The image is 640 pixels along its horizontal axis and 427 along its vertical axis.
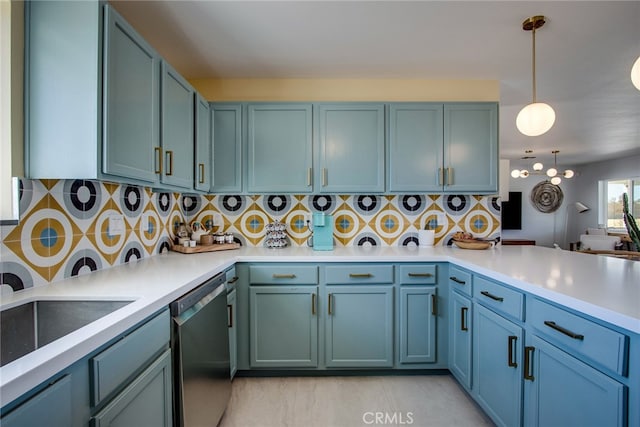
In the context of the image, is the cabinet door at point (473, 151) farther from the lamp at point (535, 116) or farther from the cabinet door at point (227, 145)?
the cabinet door at point (227, 145)

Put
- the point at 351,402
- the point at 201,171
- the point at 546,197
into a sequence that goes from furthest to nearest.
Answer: the point at 546,197, the point at 201,171, the point at 351,402

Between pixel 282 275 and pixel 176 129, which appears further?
pixel 282 275

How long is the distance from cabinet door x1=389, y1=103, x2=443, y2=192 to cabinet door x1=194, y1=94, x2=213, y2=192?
147cm

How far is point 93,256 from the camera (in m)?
1.62

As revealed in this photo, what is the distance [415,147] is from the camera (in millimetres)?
2480

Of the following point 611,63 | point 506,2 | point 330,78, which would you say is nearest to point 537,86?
point 611,63

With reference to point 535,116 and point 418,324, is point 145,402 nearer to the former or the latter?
point 418,324

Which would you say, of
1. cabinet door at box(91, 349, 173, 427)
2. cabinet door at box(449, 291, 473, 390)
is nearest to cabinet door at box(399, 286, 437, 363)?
cabinet door at box(449, 291, 473, 390)

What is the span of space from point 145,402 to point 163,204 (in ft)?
5.28

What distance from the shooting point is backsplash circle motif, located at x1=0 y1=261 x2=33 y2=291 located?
1163mm

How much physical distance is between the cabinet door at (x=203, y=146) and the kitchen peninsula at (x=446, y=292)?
56 centimetres

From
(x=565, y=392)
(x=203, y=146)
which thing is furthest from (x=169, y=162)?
(x=565, y=392)

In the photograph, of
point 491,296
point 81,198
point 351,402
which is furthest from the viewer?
point 351,402

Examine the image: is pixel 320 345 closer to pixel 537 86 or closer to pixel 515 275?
pixel 515 275
